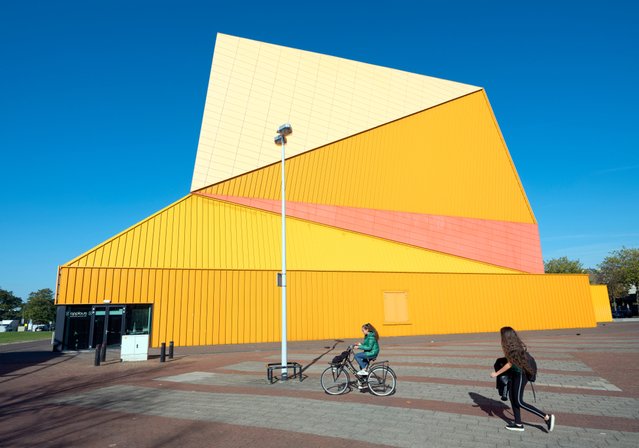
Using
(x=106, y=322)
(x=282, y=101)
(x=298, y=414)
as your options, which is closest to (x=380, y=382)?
(x=298, y=414)

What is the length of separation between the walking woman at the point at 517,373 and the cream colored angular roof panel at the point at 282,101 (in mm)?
22469

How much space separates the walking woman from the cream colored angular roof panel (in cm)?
2247

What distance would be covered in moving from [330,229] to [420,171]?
953 centimetres

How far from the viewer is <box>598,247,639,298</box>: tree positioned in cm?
6028

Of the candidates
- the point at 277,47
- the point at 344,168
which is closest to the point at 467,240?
the point at 344,168

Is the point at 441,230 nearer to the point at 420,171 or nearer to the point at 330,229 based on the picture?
the point at 420,171

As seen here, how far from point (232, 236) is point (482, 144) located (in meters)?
23.6

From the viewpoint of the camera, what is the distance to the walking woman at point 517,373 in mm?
6438

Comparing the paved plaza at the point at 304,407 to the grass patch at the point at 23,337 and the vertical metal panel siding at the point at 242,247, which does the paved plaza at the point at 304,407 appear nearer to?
the vertical metal panel siding at the point at 242,247

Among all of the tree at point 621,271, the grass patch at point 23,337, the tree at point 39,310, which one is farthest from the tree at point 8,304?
the tree at point 621,271

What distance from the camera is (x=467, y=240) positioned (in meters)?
30.7

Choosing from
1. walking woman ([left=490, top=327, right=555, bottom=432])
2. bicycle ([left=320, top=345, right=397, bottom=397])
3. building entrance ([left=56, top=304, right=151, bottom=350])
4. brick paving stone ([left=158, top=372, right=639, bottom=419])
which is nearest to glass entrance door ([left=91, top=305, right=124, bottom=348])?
building entrance ([left=56, top=304, right=151, bottom=350])

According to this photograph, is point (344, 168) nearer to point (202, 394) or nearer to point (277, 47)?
point (277, 47)

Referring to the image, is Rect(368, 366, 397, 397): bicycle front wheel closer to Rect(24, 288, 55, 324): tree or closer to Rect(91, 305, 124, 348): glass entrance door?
Rect(91, 305, 124, 348): glass entrance door
